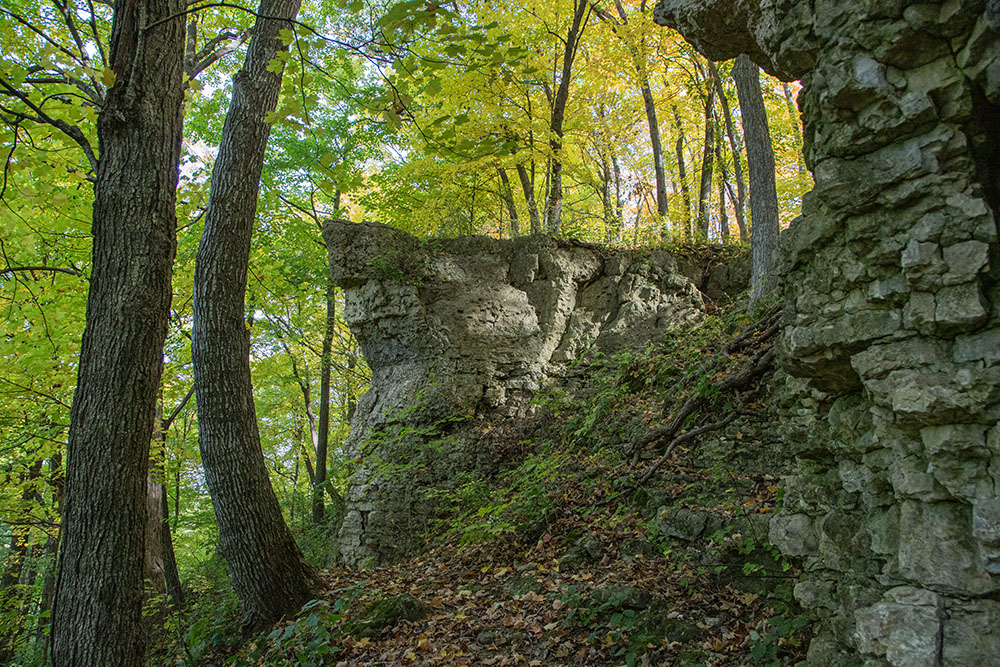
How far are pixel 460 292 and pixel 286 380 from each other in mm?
6462

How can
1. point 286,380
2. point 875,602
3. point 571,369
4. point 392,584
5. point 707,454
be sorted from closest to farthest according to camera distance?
point 875,602
point 707,454
point 392,584
point 571,369
point 286,380

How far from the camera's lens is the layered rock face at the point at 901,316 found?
2467mm

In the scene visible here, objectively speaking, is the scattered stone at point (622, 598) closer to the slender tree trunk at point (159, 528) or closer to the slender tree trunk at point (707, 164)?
the slender tree trunk at point (159, 528)

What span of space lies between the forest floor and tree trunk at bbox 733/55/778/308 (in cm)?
138

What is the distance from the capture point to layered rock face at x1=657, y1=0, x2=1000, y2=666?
8.09ft

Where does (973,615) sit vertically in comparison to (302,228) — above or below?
below

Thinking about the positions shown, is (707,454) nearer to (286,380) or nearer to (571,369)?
(571,369)

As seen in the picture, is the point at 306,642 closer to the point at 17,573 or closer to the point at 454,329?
the point at 454,329

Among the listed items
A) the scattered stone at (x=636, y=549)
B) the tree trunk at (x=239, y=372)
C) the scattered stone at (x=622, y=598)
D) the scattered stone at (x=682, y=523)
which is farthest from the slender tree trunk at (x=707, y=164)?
the scattered stone at (x=622, y=598)

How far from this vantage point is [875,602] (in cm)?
278

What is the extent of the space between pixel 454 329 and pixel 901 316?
284 inches

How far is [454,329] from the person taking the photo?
945 centimetres

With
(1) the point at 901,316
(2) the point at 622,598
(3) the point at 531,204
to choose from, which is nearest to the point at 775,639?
(2) the point at 622,598

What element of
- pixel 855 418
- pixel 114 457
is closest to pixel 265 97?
pixel 114 457
